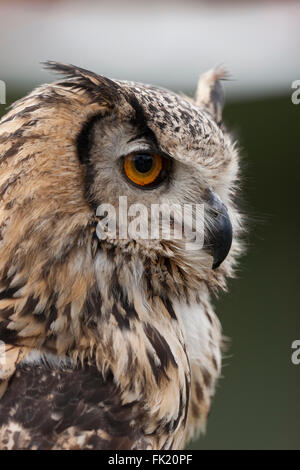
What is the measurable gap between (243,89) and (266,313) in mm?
1869

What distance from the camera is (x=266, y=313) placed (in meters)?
5.70

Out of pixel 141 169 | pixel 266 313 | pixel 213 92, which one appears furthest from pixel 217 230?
pixel 266 313

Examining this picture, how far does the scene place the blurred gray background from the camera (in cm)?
508

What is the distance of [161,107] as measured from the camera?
63.6 inches

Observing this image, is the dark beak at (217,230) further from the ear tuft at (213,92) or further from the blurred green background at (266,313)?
the blurred green background at (266,313)

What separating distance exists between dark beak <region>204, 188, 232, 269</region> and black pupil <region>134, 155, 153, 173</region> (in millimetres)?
191

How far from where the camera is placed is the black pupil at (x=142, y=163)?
1590mm

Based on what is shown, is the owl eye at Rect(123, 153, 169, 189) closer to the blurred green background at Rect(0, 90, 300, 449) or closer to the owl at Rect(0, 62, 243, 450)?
the owl at Rect(0, 62, 243, 450)

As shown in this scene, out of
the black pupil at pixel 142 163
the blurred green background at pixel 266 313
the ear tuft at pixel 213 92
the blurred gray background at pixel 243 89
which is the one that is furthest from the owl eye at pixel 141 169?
the blurred green background at pixel 266 313

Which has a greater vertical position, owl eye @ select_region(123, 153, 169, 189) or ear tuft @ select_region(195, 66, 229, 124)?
ear tuft @ select_region(195, 66, 229, 124)

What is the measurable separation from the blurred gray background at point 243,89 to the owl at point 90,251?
3325 millimetres

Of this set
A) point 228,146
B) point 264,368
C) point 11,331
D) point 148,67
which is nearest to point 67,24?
point 148,67

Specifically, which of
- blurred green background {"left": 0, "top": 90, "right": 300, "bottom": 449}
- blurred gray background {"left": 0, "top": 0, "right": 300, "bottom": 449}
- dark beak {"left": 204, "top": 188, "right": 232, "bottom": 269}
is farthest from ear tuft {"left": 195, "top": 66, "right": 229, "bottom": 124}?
blurred green background {"left": 0, "top": 90, "right": 300, "bottom": 449}
